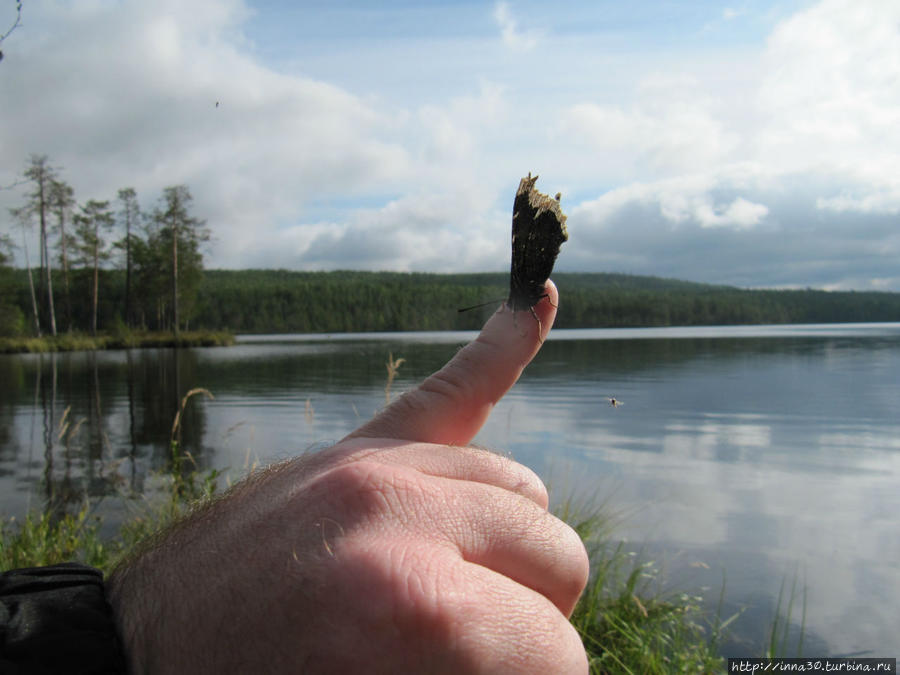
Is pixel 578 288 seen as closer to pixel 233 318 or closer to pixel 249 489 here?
pixel 249 489

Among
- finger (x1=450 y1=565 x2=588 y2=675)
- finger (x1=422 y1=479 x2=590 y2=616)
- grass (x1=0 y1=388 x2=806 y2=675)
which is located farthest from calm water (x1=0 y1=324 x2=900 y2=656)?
finger (x1=450 y1=565 x2=588 y2=675)

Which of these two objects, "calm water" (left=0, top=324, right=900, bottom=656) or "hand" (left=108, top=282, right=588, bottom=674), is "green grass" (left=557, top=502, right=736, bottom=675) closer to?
"calm water" (left=0, top=324, right=900, bottom=656)

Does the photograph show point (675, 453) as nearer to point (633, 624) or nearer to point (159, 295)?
point (633, 624)

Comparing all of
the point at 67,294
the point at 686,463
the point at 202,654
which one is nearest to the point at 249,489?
the point at 202,654

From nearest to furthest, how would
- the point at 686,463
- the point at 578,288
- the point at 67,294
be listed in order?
the point at 686,463 < the point at 578,288 < the point at 67,294

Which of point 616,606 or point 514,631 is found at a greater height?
point 514,631

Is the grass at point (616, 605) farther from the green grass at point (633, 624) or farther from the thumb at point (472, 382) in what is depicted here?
the thumb at point (472, 382)

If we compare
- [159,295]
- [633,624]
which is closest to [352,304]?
[159,295]
